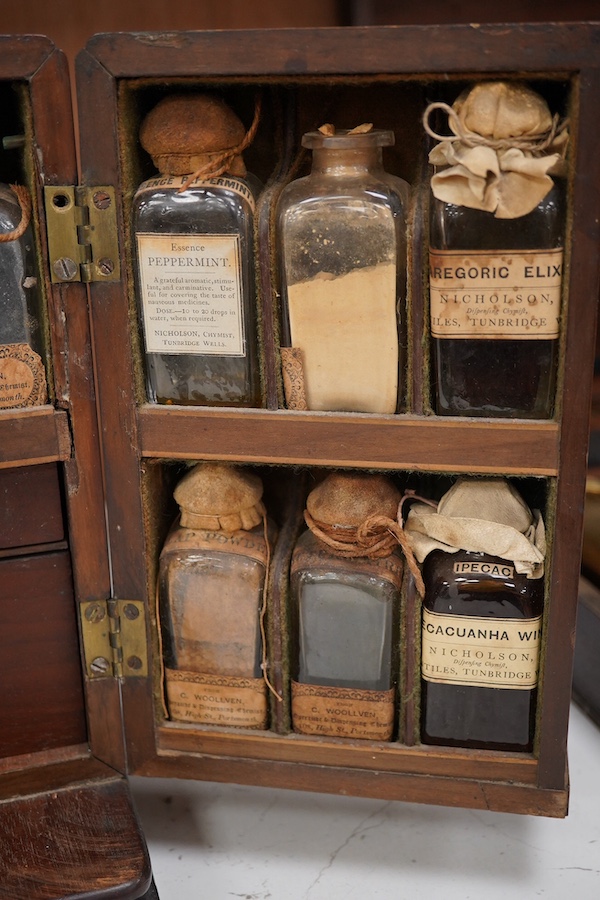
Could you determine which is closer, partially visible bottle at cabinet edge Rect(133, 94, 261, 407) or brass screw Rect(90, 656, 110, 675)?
partially visible bottle at cabinet edge Rect(133, 94, 261, 407)

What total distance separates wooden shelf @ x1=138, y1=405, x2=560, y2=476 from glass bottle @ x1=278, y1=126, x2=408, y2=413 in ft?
0.11

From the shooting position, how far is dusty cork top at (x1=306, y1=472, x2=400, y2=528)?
0.94 metres

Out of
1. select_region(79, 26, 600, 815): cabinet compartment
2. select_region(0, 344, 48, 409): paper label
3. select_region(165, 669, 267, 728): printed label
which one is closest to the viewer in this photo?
select_region(79, 26, 600, 815): cabinet compartment

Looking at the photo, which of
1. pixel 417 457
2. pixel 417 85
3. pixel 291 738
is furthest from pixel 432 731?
pixel 417 85

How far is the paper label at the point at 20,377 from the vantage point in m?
0.86

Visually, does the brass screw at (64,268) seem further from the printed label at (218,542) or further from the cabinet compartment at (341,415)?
the printed label at (218,542)

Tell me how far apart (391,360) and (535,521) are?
216 mm

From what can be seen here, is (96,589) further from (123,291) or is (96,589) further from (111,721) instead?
A: (123,291)

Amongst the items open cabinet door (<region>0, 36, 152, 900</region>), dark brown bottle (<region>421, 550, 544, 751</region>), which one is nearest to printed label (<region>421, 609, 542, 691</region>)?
dark brown bottle (<region>421, 550, 544, 751</region>)

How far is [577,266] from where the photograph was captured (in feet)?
2.53

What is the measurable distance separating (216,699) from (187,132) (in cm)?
55

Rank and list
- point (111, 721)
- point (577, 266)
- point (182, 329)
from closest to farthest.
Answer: point (577, 266) → point (182, 329) → point (111, 721)

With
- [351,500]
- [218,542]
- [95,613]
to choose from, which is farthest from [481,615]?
[95,613]

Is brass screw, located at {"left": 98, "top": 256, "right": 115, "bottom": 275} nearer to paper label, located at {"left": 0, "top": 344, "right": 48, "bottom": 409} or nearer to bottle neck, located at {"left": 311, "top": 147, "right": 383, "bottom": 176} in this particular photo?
paper label, located at {"left": 0, "top": 344, "right": 48, "bottom": 409}
